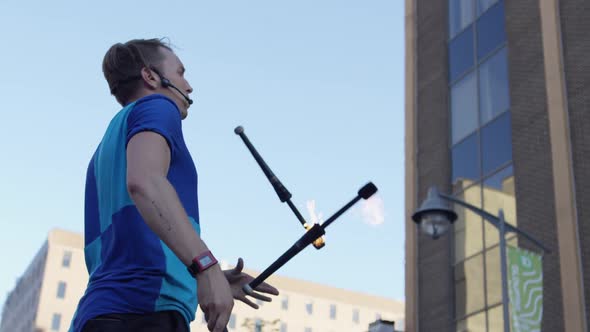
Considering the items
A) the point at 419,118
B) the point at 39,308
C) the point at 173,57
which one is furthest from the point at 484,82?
the point at 39,308

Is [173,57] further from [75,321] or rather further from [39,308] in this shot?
[39,308]

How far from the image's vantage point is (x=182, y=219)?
308cm

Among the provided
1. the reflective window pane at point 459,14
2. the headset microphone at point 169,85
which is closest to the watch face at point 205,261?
the headset microphone at point 169,85

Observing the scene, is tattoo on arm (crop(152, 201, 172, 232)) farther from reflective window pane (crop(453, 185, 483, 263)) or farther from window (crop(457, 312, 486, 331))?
reflective window pane (crop(453, 185, 483, 263))

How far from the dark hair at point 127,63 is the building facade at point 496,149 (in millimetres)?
18152

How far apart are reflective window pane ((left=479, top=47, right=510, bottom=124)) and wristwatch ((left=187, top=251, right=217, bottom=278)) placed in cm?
2279

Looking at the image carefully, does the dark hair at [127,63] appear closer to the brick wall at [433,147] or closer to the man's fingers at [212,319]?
the man's fingers at [212,319]

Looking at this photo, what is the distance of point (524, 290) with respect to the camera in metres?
18.2

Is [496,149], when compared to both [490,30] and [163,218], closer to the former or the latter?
[490,30]

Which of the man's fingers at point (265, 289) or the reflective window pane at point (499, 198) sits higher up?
the reflective window pane at point (499, 198)

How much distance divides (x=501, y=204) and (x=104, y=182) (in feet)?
69.9

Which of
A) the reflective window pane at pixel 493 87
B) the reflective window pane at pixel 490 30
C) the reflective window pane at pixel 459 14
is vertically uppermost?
the reflective window pane at pixel 459 14

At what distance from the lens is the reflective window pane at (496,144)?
2453cm

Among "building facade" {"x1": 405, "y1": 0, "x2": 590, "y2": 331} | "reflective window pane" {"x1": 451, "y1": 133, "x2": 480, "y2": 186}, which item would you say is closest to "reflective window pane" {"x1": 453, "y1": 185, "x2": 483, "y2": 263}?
"building facade" {"x1": 405, "y1": 0, "x2": 590, "y2": 331}
